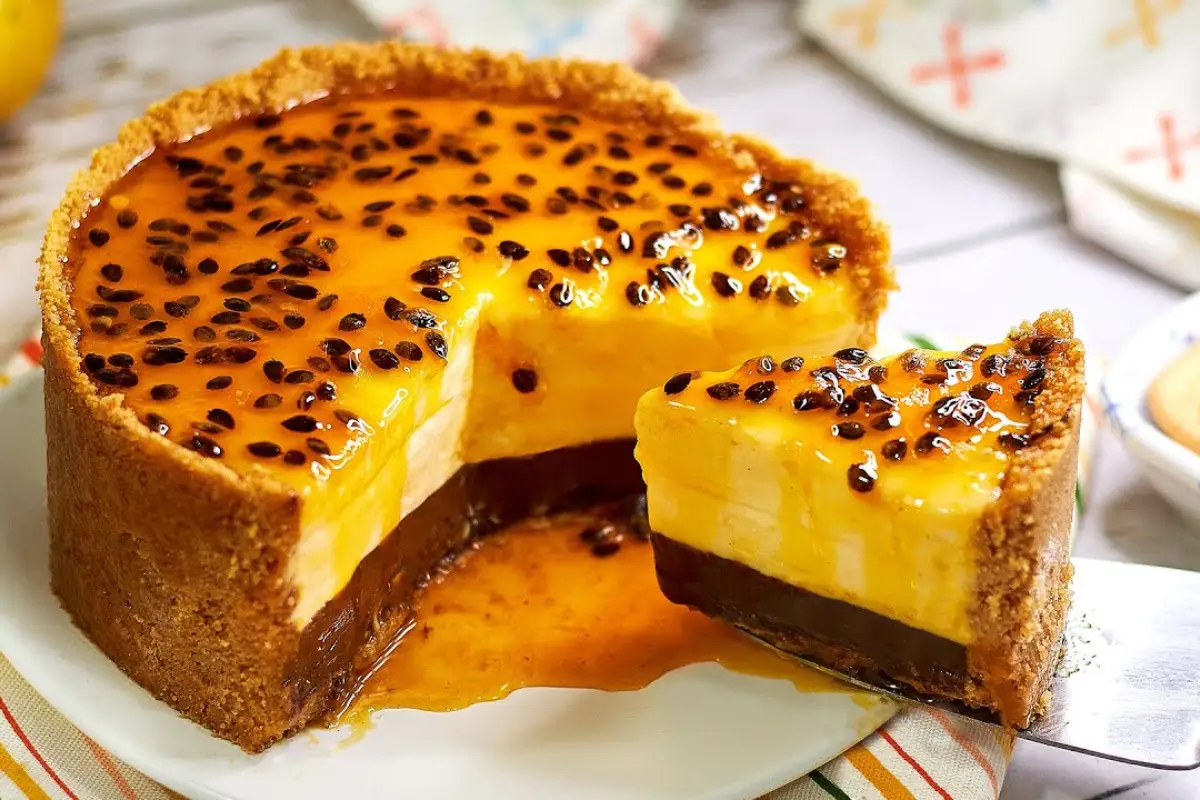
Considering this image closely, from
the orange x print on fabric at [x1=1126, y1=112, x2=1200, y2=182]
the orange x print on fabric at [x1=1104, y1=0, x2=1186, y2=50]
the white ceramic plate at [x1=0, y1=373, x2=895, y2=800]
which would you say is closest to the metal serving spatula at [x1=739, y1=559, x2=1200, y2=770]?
the white ceramic plate at [x1=0, y1=373, x2=895, y2=800]

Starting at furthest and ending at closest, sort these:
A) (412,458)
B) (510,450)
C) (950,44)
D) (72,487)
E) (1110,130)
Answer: (950,44) < (1110,130) < (510,450) < (412,458) < (72,487)

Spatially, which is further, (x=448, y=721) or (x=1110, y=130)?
(x=1110, y=130)

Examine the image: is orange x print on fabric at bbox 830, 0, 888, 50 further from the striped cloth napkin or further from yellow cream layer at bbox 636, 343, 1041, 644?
yellow cream layer at bbox 636, 343, 1041, 644

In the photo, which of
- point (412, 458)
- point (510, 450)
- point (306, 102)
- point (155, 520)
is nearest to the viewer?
point (155, 520)

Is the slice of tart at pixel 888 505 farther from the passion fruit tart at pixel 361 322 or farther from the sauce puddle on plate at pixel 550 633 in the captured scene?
the passion fruit tart at pixel 361 322

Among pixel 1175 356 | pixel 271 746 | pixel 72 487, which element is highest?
pixel 1175 356

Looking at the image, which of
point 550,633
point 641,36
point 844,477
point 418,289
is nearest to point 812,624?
point 844,477

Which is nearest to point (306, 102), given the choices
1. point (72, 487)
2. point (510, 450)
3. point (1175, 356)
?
point (510, 450)

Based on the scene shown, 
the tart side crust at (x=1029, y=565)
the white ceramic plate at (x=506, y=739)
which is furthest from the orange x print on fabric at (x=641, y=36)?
the white ceramic plate at (x=506, y=739)

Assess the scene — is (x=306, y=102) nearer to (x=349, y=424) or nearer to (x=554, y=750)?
(x=349, y=424)
